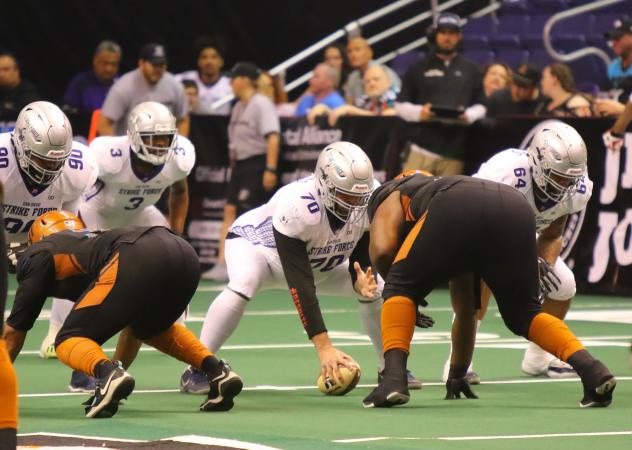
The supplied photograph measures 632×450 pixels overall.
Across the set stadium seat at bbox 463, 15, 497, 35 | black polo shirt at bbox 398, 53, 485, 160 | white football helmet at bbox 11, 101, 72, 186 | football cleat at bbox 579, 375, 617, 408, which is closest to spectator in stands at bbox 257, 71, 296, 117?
black polo shirt at bbox 398, 53, 485, 160

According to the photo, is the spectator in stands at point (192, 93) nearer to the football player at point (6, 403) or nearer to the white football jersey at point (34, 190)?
the white football jersey at point (34, 190)

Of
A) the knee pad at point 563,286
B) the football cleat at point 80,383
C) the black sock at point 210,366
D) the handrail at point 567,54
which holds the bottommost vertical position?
the football cleat at point 80,383

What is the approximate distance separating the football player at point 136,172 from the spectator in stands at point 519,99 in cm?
529

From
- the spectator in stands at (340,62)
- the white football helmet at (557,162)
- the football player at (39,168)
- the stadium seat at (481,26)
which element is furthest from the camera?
the stadium seat at (481,26)

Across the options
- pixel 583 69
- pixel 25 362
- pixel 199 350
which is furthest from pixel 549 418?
pixel 583 69

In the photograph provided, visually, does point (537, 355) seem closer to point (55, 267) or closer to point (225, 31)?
point (55, 267)

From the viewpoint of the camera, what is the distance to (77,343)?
7.57 metres

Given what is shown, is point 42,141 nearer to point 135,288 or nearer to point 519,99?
point 135,288

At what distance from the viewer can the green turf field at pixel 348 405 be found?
271 inches

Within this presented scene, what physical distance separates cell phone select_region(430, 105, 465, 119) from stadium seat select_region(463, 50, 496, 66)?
174 inches

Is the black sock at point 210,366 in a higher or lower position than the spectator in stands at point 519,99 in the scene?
lower

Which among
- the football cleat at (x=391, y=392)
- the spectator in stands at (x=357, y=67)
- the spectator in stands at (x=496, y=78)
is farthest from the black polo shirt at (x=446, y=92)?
the football cleat at (x=391, y=392)

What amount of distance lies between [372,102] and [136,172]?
6.20 m

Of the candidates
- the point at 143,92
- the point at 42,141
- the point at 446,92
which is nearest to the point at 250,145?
the point at 143,92
